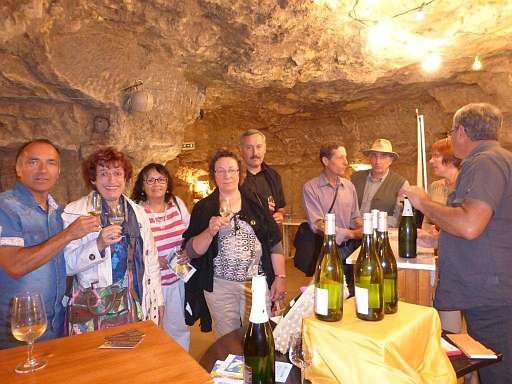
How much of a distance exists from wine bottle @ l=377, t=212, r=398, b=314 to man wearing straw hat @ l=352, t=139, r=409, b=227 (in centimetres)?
211

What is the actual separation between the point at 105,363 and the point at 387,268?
111 cm

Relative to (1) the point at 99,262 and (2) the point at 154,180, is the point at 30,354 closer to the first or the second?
(1) the point at 99,262

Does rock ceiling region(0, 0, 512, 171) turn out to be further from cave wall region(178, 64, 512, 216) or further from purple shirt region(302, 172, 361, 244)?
purple shirt region(302, 172, 361, 244)

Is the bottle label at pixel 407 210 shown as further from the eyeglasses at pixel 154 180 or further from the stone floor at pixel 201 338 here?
the stone floor at pixel 201 338

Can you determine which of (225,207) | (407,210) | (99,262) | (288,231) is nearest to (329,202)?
(407,210)

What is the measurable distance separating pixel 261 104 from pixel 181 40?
2932 millimetres

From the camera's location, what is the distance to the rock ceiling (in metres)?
3.79

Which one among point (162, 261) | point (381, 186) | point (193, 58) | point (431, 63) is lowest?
point (162, 261)

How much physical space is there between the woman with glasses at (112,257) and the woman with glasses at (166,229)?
30cm

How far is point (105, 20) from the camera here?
12.9 feet

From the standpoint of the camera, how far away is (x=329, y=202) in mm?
3650

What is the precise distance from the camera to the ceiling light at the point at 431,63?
5059 millimetres

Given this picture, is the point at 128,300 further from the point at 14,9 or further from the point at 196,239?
the point at 14,9

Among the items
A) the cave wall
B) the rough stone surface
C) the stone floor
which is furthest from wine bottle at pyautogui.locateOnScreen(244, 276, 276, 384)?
the cave wall
